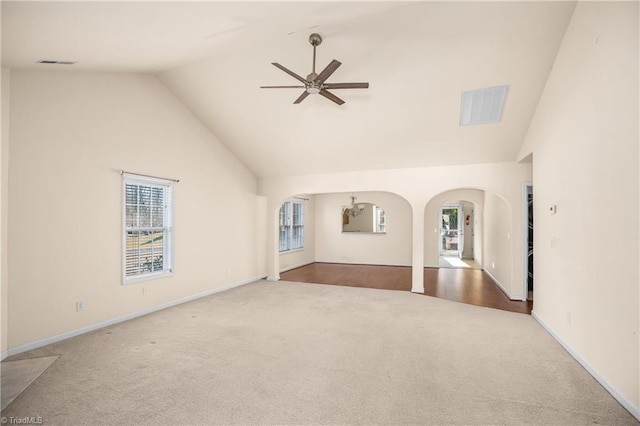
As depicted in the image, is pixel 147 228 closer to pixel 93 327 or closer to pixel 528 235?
pixel 93 327

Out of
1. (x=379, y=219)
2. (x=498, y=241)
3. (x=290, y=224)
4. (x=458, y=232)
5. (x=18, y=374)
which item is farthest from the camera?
(x=458, y=232)

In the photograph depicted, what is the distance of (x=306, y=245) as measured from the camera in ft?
31.3

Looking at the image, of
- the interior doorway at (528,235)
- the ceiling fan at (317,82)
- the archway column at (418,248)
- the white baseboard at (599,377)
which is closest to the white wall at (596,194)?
the white baseboard at (599,377)

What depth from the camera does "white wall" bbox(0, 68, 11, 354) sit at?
295cm

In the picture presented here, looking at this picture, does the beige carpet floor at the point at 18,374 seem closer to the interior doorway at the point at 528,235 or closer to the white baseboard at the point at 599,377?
the white baseboard at the point at 599,377

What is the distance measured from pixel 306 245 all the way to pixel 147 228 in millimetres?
5554

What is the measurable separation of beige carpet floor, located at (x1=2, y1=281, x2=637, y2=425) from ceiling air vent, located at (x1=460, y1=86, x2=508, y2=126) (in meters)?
2.85

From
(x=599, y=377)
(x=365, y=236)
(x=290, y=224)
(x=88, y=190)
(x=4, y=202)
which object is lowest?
(x=599, y=377)

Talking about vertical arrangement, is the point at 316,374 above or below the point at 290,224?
below

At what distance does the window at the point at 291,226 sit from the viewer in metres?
8.50

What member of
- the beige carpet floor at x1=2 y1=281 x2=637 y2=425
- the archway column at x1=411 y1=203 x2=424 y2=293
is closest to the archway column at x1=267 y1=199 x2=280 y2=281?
the beige carpet floor at x1=2 y1=281 x2=637 y2=425

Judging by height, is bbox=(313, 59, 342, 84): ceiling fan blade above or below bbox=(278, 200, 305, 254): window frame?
above

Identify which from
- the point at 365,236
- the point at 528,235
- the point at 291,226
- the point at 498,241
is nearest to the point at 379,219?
the point at 365,236

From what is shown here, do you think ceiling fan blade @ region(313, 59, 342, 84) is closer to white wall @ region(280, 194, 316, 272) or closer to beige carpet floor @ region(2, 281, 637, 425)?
beige carpet floor @ region(2, 281, 637, 425)
